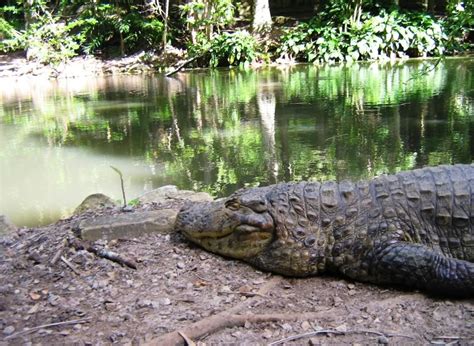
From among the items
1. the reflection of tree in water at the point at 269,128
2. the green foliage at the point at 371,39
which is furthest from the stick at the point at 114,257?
the green foliage at the point at 371,39

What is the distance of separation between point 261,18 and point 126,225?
21.2 m

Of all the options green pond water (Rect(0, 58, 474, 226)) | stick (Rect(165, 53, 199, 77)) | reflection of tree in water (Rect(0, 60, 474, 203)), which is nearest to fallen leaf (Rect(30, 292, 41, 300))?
green pond water (Rect(0, 58, 474, 226))

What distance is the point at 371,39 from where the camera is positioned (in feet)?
66.4

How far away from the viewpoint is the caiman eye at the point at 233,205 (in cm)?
348

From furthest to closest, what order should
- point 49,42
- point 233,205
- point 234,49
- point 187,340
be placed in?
point 49,42 → point 234,49 → point 233,205 → point 187,340

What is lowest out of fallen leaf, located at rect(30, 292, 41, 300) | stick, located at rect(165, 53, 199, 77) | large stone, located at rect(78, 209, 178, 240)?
fallen leaf, located at rect(30, 292, 41, 300)

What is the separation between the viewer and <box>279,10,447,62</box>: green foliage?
20.0m

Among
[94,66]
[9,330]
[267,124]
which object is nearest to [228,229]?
[9,330]

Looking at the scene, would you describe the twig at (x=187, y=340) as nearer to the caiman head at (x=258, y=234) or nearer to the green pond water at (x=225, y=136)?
the caiman head at (x=258, y=234)

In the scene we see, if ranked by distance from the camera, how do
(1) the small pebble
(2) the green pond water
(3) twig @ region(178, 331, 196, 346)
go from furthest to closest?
(2) the green pond water
(1) the small pebble
(3) twig @ region(178, 331, 196, 346)

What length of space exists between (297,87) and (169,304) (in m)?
11.3

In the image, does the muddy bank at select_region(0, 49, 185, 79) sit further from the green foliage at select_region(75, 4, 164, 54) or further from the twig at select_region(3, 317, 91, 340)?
the twig at select_region(3, 317, 91, 340)

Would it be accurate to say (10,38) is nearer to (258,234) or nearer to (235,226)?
(235,226)

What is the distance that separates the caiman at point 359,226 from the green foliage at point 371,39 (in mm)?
17573
